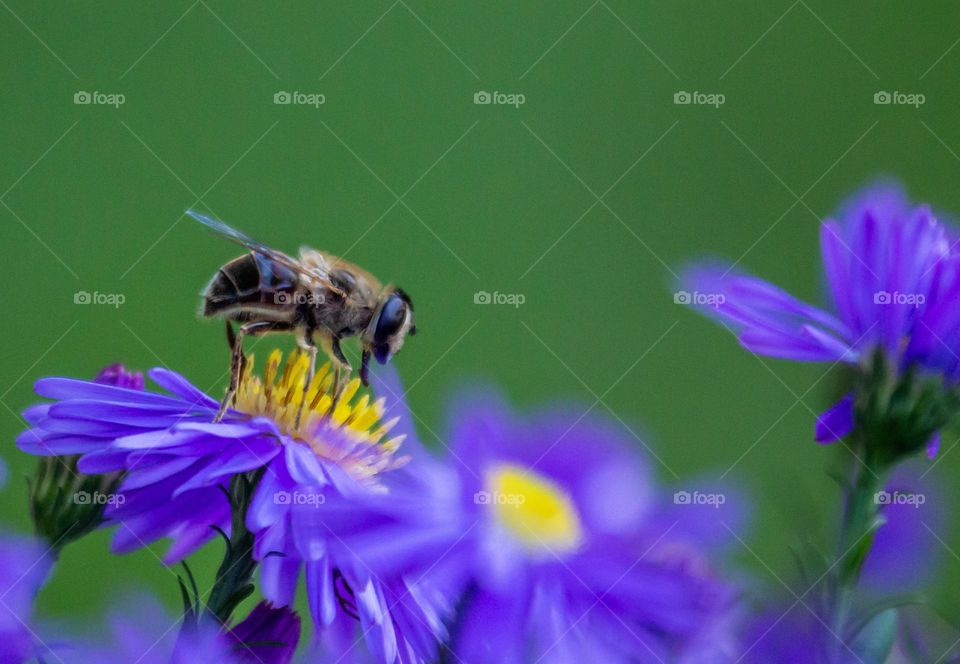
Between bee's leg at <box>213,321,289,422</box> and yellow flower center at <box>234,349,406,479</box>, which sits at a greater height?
bee's leg at <box>213,321,289,422</box>

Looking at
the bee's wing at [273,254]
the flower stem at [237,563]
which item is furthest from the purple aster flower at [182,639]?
the bee's wing at [273,254]

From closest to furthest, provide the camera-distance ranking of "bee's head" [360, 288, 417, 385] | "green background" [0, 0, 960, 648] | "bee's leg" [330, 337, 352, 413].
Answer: "bee's leg" [330, 337, 352, 413]
"bee's head" [360, 288, 417, 385]
"green background" [0, 0, 960, 648]

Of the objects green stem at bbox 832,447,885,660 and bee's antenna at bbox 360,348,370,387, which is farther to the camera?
bee's antenna at bbox 360,348,370,387

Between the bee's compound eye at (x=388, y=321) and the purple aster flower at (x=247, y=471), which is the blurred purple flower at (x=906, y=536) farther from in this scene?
the bee's compound eye at (x=388, y=321)

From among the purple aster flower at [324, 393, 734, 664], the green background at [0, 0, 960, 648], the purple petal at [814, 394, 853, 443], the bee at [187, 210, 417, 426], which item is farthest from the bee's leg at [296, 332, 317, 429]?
the green background at [0, 0, 960, 648]

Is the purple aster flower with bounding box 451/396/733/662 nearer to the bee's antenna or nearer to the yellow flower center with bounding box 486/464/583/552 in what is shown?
the yellow flower center with bounding box 486/464/583/552

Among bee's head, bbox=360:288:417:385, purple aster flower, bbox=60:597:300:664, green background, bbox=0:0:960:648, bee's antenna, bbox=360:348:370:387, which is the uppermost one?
green background, bbox=0:0:960:648

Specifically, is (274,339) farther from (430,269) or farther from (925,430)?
(925,430)
